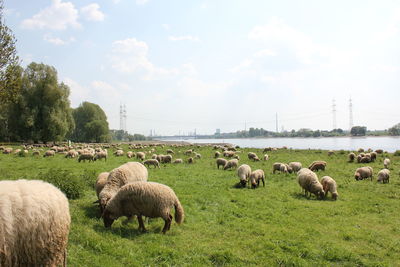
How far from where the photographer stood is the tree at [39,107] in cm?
4816

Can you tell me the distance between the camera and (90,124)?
76750 mm

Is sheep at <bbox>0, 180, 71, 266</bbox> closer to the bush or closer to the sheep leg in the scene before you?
the sheep leg

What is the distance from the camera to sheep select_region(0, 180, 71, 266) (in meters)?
4.27

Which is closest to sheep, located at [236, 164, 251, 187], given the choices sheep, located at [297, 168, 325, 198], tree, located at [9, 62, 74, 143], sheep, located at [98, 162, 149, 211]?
sheep, located at [297, 168, 325, 198]

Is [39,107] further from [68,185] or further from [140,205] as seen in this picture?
[140,205]

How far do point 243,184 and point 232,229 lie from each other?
704 centimetres

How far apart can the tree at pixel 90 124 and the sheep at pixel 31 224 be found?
77.2 m

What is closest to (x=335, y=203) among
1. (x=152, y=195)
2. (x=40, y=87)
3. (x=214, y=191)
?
(x=214, y=191)

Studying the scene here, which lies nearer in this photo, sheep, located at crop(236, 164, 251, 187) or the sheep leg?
the sheep leg

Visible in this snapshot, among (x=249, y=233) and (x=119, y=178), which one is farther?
(x=119, y=178)

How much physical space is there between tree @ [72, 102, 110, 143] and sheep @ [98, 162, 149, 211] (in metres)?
71.5

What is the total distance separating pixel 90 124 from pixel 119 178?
7307cm

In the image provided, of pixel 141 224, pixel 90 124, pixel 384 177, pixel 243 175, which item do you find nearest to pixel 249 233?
pixel 141 224

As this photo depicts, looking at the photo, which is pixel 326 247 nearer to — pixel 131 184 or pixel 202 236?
pixel 202 236
